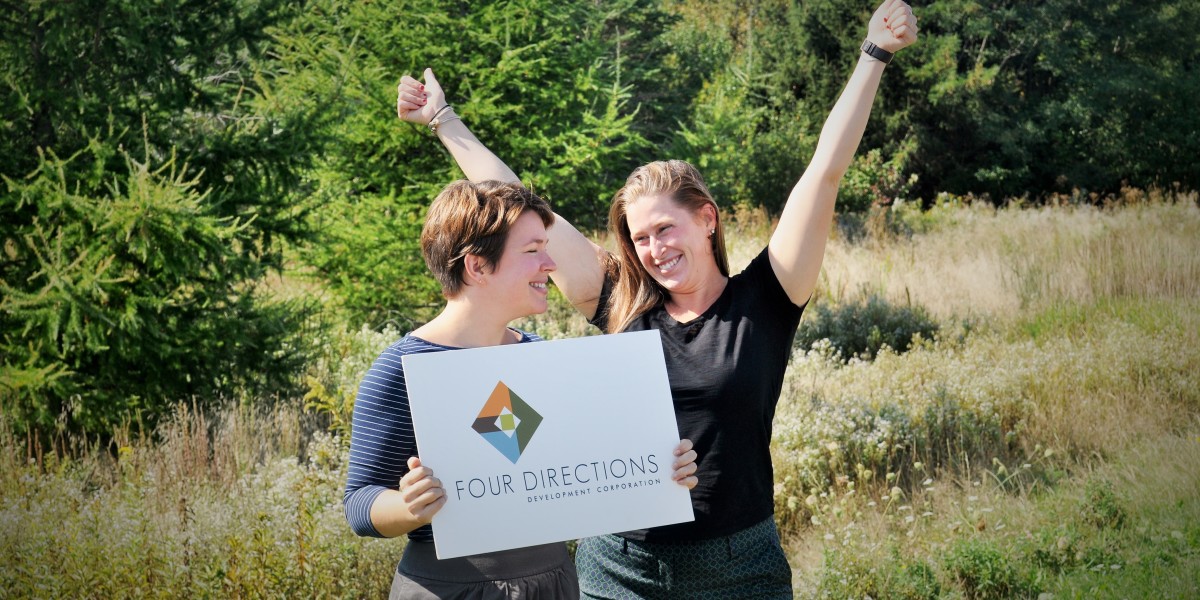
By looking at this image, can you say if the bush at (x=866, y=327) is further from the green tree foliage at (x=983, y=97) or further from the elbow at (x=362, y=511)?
the elbow at (x=362, y=511)

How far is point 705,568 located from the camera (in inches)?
83.2

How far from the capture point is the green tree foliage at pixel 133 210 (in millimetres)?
5332

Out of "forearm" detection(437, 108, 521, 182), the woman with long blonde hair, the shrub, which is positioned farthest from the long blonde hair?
the shrub

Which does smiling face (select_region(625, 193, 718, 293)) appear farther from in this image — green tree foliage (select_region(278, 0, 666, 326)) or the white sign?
green tree foliage (select_region(278, 0, 666, 326))

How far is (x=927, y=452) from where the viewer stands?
5734mm

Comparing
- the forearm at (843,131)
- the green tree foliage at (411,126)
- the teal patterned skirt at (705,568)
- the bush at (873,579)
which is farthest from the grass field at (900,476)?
the forearm at (843,131)

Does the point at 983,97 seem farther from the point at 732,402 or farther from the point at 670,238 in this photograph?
the point at 732,402

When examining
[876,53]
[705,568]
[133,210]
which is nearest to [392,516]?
[705,568]

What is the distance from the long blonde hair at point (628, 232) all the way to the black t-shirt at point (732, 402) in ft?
0.52

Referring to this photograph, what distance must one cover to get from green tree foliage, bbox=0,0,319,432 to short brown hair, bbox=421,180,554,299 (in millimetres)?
3770

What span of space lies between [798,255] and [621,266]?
0.46 metres

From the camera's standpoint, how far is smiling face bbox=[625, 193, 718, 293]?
2.23 m

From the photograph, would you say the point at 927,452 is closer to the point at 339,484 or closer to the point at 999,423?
the point at 999,423

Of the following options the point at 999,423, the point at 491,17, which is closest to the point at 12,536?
the point at 999,423
